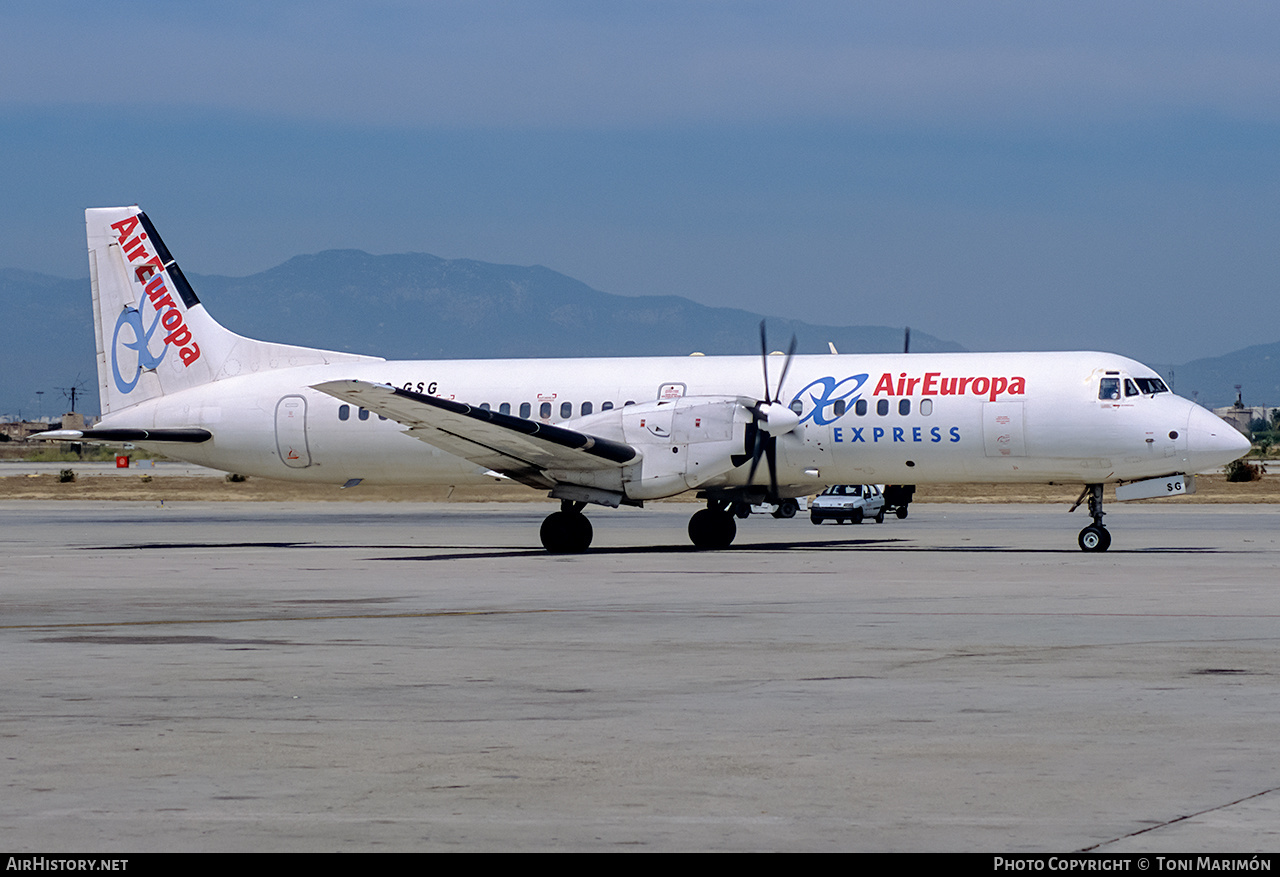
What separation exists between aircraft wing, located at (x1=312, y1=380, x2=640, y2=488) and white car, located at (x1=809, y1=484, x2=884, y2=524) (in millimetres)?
15045

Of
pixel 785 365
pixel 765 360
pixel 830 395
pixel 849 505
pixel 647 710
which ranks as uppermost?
pixel 765 360

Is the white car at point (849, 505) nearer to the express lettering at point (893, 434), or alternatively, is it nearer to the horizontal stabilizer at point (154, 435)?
the express lettering at point (893, 434)

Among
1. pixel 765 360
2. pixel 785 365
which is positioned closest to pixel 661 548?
pixel 765 360

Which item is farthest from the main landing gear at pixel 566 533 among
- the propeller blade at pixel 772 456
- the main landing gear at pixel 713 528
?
the propeller blade at pixel 772 456

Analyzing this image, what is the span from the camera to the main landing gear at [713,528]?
33656 millimetres

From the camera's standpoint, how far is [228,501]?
67.6 meters

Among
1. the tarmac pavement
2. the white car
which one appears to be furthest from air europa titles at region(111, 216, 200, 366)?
the white car

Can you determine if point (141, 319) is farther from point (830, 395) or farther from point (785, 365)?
point (830, 395)

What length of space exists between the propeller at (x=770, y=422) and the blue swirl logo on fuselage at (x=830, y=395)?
0.41m

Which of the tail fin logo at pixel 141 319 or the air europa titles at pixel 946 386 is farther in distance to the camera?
the tail fin logo at pixel 141 319

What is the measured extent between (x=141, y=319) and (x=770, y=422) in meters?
16.6

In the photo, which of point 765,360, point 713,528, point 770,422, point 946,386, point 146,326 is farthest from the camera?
point 146,326

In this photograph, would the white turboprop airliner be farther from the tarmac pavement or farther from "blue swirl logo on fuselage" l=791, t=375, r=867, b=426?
the tarmac pavement

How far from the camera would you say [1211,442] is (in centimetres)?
2953
